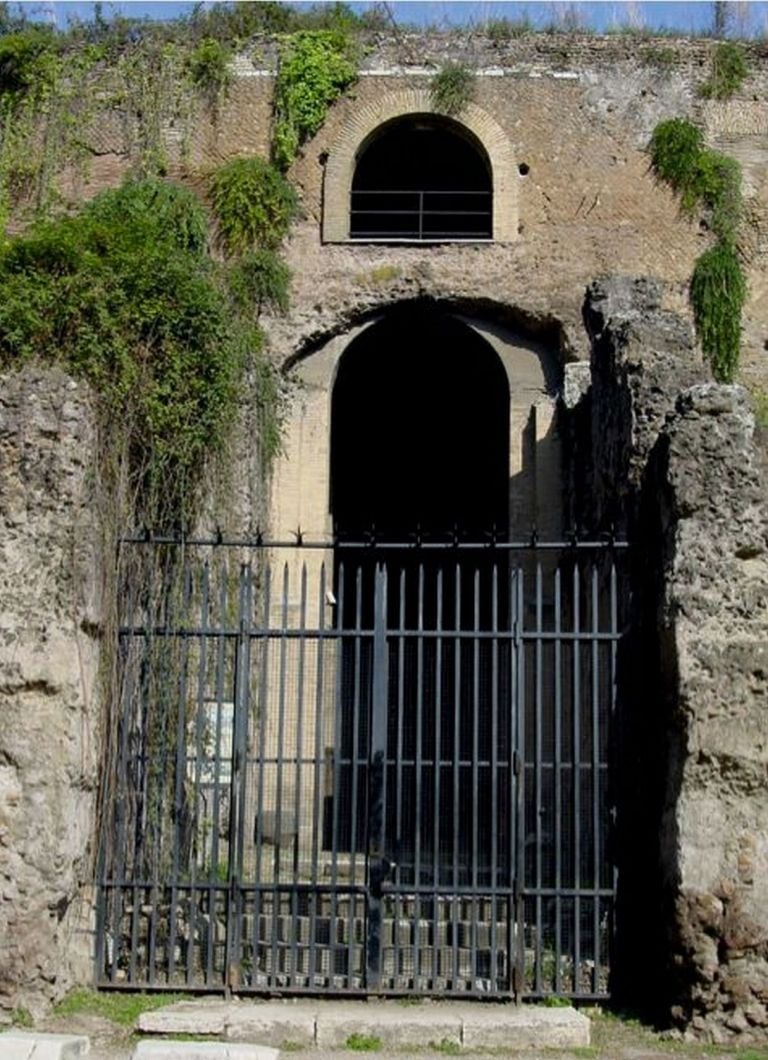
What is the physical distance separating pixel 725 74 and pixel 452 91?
9.03ft

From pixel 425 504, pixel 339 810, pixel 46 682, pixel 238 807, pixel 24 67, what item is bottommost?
pixel 339 810

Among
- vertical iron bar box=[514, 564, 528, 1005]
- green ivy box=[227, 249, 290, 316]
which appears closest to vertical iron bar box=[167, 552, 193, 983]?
vertical iron bar box=[514, 564, 528, 1005]

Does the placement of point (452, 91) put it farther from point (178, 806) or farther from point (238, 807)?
point (178, 806)

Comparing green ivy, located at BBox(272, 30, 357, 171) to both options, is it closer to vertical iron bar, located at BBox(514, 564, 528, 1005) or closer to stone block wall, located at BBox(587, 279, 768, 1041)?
stone block wall, located at BBox(587, 279, 768, 1041)

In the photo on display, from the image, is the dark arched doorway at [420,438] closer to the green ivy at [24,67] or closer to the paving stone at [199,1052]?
the green ivy at [24,67]

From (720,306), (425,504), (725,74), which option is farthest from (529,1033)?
(425,504)

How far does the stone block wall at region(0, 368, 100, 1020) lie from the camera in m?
6.29

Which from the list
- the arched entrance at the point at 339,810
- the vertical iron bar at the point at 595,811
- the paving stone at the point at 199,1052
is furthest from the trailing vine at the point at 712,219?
the paving stone at the point at 199,1052

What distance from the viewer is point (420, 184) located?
16359 mm

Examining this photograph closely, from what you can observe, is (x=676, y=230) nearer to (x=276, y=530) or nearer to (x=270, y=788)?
(x=276, y=530)

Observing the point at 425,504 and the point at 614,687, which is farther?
the point at 425,504

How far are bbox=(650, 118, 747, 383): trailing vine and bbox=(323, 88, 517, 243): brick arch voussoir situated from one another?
148 centimetres

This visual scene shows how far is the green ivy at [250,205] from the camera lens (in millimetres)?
13398

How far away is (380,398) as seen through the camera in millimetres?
17891
